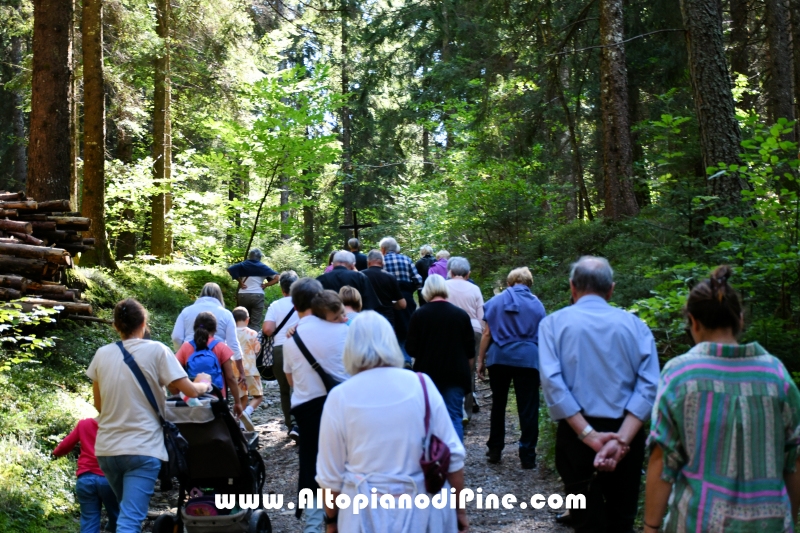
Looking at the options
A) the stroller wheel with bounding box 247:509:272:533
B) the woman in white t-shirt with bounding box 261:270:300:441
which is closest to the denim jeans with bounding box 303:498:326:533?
the stroller wheel with bounding box 247:509:272:533

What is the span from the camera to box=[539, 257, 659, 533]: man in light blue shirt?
445cm

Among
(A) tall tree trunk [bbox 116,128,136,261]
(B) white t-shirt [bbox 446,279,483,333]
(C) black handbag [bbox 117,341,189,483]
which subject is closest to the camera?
(C) black handbag [bbox 117,341,189,483]

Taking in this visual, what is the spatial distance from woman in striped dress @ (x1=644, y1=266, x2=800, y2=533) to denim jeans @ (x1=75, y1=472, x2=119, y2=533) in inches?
165

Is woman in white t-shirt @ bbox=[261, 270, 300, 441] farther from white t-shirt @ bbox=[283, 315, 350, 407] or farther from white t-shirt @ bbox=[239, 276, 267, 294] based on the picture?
white t-shirt @ bbox=[239, 276, 267, 294]

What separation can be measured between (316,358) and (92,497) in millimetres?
1982

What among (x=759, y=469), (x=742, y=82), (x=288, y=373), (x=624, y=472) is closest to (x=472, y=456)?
(x=288, y=373)

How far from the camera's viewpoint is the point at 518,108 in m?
18.0

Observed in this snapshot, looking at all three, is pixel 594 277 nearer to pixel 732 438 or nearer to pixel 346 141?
pixel 732 438

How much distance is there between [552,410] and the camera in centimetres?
451

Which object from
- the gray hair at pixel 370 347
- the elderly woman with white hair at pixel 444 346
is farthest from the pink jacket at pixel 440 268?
the gray hair at pixel 370 347

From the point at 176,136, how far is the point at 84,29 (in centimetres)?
1041

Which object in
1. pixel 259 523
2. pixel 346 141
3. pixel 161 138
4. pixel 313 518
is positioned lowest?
pixel 259 523

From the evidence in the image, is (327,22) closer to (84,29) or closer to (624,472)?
(84,29)

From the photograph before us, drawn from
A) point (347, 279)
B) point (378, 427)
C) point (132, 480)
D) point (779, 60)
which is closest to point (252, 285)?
point (347, 279)
